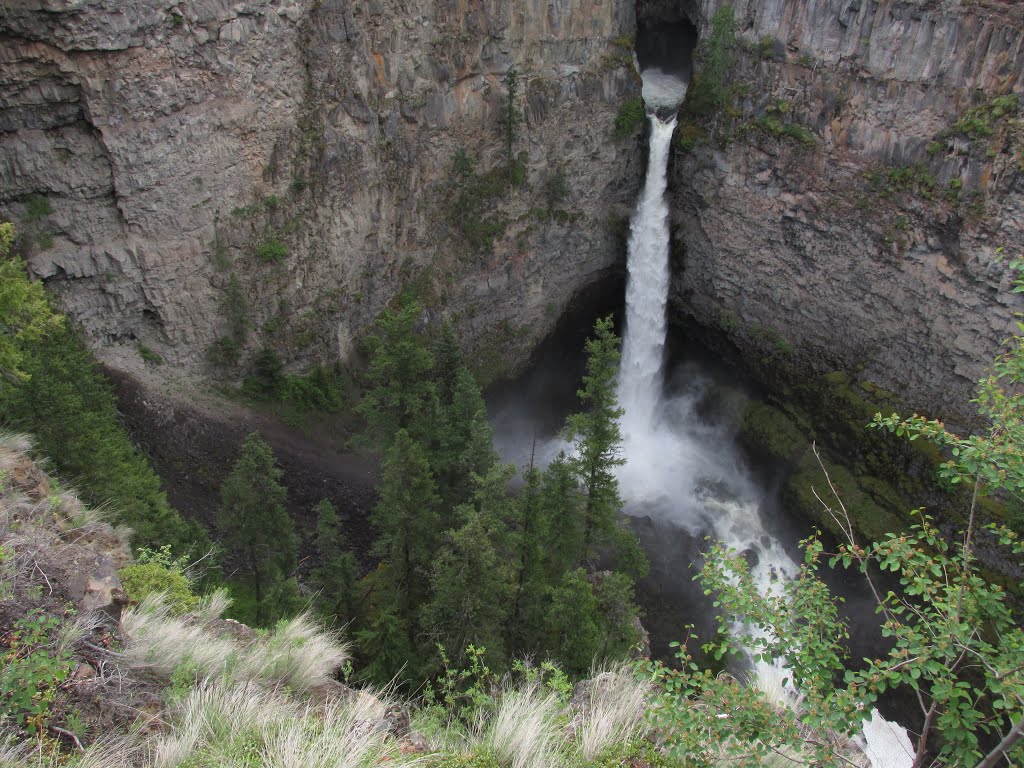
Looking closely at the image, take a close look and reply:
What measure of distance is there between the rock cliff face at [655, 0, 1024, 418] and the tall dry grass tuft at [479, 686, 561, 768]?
25394mm

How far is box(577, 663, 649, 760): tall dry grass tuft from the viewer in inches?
323

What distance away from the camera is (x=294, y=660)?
378 inches

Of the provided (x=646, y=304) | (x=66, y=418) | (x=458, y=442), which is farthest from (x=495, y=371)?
(x=66, y=418)

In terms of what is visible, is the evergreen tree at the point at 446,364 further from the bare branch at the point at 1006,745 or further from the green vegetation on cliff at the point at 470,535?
the bare branch at the point at 1006,745

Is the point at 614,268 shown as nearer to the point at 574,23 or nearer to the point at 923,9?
the point at 574,23

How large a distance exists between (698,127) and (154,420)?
26668mm

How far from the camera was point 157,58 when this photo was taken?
22328 mm

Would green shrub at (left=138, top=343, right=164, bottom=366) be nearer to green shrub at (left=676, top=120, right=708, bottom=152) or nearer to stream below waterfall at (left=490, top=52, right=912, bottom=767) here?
stream below waterfall at (left=490, top=52, right=912, bottom=767)

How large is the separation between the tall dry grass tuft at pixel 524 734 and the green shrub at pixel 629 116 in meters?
30.1

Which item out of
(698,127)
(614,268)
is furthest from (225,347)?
(698,127)

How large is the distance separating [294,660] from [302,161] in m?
22.1

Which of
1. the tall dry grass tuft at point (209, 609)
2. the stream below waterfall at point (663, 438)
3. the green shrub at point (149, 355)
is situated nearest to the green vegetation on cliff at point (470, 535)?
the tall dry grass tuft at point (209, 609)

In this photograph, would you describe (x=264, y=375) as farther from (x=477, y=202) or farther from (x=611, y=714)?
(x=611, y=714)

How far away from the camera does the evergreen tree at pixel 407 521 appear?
59.9ft
